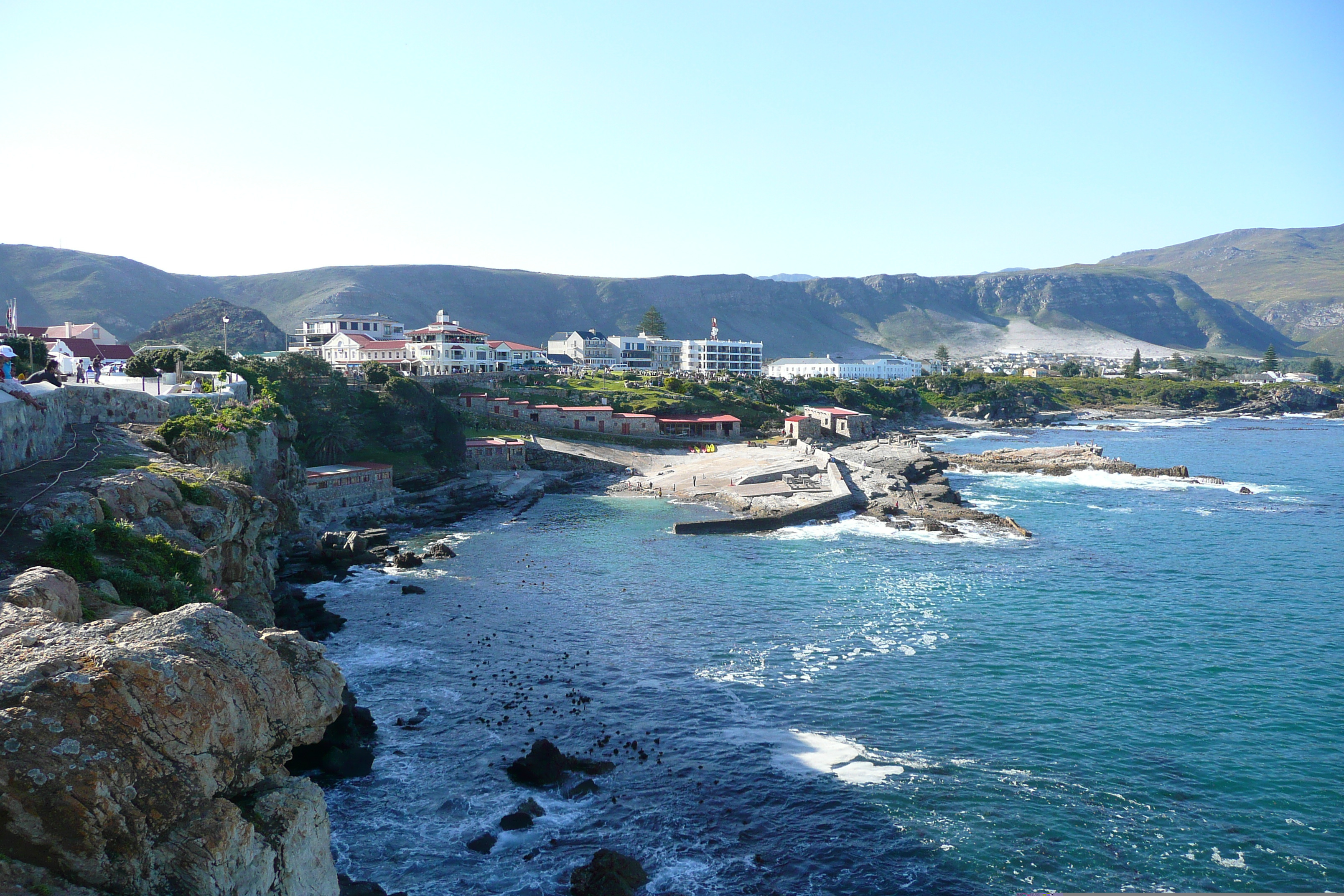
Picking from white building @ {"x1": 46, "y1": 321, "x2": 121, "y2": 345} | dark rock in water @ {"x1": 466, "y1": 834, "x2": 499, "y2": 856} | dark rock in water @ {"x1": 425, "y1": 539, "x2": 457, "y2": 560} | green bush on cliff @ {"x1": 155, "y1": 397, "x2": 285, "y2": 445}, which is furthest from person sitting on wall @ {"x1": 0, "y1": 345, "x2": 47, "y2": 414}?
white building @ {"x1": 46, "y1": 321, "x2": 121, "y2": 345}

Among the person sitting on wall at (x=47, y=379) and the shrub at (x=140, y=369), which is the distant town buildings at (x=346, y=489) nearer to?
the shrub at (x=140, y=369)

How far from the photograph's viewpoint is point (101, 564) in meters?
18.0

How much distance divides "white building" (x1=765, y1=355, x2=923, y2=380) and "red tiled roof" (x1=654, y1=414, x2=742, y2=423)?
256ft

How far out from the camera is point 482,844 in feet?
60.9

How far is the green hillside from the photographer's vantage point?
142m

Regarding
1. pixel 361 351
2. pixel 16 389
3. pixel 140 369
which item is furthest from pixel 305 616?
pixel 361 351

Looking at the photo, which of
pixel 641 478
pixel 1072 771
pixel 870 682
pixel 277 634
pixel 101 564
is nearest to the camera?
pixel 277 634

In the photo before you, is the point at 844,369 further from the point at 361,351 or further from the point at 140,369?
the point at 140,369

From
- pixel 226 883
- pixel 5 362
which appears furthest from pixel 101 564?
pixel 5 362

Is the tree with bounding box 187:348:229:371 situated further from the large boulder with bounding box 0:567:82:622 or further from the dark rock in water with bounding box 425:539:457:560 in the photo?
the large boulder with bounding box 0:567:82:622

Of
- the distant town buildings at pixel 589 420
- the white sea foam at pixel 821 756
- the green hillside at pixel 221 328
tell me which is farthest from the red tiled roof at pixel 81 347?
the green hillside at pixel 221 328

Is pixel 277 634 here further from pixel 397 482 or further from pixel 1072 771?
pixel 397 482

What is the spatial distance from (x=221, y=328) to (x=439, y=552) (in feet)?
415

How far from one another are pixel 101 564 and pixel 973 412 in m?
144
